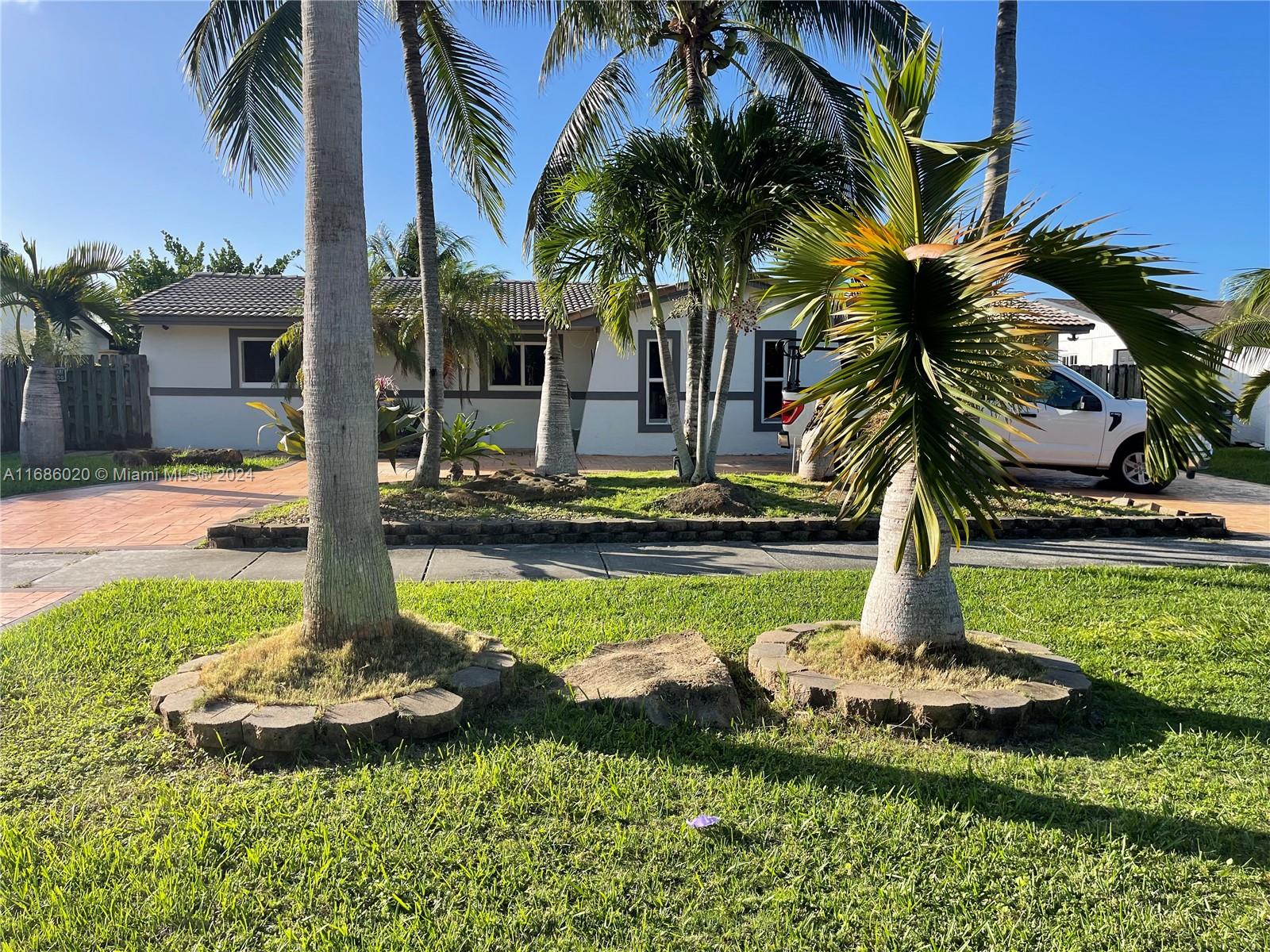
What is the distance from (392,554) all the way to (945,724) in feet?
17.5

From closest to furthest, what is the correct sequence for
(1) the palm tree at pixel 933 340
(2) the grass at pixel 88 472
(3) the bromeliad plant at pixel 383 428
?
(1) the palm tree at pixel 933 340 → (3) the bromeliad plant at pixel 383 428 → (2) the grass at pixel 88 472

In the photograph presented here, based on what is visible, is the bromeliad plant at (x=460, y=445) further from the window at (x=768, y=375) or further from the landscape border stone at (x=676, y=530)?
the window at (x=768, y=375)

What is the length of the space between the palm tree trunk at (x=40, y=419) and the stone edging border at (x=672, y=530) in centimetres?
804

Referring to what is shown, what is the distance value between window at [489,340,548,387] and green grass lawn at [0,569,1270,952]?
14005mm

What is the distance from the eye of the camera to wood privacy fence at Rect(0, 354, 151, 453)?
16.2 meters

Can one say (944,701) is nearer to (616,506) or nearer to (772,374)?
(616,506)

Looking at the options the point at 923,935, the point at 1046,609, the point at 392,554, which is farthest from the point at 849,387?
the point at 392,554

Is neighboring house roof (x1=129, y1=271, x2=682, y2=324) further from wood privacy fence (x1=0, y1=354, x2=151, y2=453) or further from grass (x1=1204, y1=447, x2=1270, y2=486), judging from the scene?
grass (x1=1204, y1=447, x2=1270, y2=486)

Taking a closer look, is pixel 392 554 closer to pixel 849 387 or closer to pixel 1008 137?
pixel 849 387

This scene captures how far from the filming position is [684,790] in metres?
3.03

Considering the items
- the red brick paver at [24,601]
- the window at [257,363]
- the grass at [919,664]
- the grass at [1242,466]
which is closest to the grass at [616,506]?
the red brick paver at [24,601]

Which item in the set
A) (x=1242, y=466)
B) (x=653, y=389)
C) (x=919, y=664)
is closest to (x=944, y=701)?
(x=919, y=664)

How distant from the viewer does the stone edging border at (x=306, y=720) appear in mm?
3262

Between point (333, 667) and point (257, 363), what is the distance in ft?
51.5
